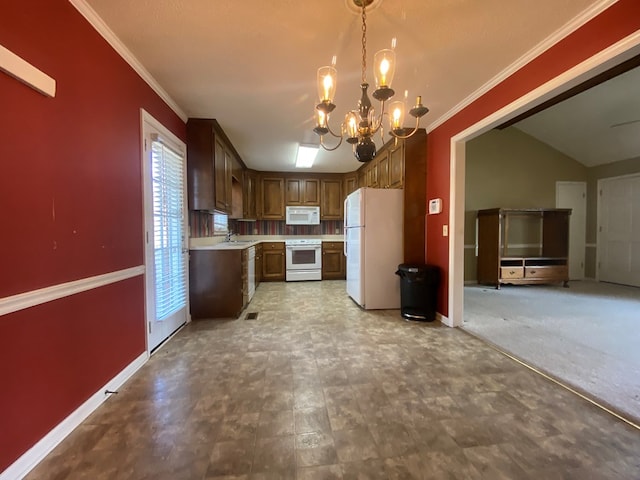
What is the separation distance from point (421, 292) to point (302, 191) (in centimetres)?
361

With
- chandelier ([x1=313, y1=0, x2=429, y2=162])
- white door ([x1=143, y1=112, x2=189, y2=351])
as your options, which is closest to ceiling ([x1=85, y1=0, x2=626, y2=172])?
chandelier ([x1=313, y1=0, x2=429, y2=162])

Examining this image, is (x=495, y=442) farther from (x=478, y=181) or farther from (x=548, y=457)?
(x=478, y=181)

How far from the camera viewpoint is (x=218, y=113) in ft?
10.0

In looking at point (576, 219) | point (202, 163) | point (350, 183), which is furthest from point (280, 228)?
point (576, 219)

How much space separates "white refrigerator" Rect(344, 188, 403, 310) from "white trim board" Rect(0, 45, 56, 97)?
2961 mm

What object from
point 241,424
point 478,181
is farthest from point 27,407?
point 478,181

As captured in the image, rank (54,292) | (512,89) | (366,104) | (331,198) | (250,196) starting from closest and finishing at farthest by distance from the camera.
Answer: (54,292) → (366,104) → (512,89) → (250,196) → (331,198)

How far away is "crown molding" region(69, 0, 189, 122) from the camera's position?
1.57m

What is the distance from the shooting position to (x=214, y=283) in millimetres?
3371

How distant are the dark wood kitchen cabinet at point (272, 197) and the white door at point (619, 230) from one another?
22.0 feet

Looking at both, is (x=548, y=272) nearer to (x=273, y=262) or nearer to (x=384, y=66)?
(x=273, y=262)

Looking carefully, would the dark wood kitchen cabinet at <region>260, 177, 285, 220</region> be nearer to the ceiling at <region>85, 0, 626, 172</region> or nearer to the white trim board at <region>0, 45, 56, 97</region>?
the ceiling at <region>85, 0, 626, 172</region>

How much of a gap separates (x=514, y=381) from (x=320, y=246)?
4198 millimetres

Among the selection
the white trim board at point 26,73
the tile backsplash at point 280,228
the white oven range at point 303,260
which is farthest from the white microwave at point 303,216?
the white trim board at point 26,73
